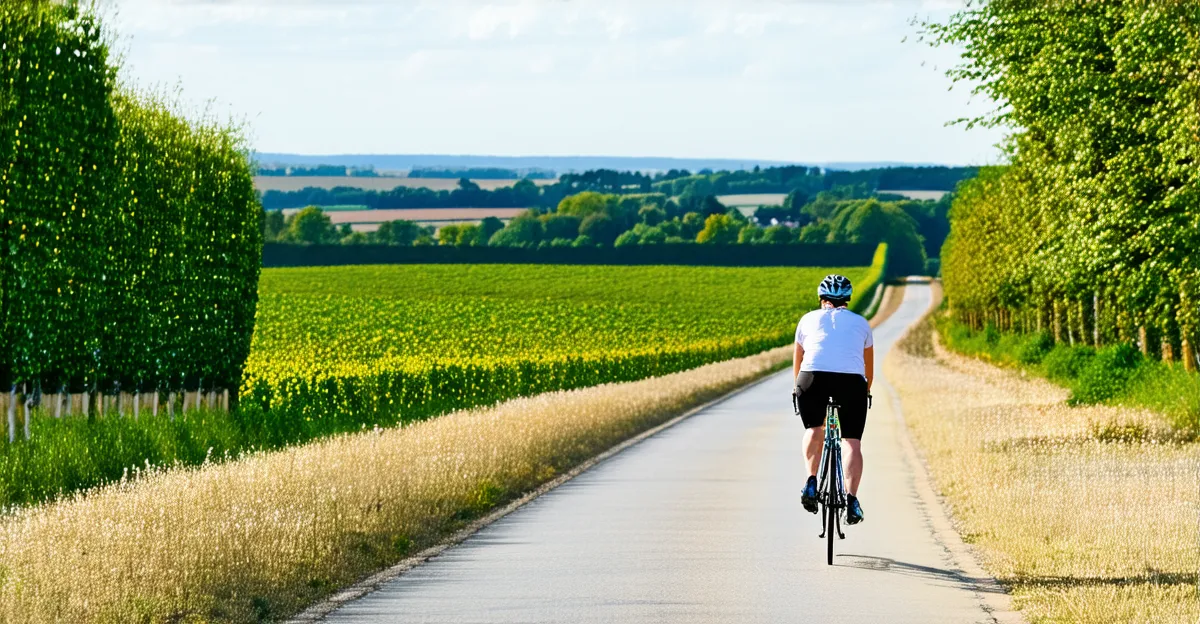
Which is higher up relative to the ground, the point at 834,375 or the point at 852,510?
the point at 834,375

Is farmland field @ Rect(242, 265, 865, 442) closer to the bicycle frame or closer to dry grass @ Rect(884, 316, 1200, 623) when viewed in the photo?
dry grass @ Rect(884, 316, 1200, 623)

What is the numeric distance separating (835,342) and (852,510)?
132 centimetres

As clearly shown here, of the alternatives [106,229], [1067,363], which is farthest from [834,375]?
[1067,363]

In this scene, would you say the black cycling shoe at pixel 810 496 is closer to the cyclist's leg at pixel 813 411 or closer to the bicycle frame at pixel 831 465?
the bicycle frame at pixel 831 465

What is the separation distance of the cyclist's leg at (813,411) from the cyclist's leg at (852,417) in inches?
5.3

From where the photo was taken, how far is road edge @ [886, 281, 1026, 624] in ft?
35.0

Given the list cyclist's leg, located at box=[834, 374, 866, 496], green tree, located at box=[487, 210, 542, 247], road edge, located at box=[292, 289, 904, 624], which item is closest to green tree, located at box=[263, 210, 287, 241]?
green tree, located at box=[487, 210, 542, 247]

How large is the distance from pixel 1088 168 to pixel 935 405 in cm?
1268

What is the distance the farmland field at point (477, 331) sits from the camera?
37.4m

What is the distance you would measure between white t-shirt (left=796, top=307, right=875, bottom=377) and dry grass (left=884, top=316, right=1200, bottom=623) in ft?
6.23

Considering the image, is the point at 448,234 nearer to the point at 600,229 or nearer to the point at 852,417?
the point at 600,229

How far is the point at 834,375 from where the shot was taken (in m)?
12.5

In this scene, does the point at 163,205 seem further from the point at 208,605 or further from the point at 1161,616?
the point at 1161,616

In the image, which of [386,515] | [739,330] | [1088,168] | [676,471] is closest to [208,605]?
[386,515]
